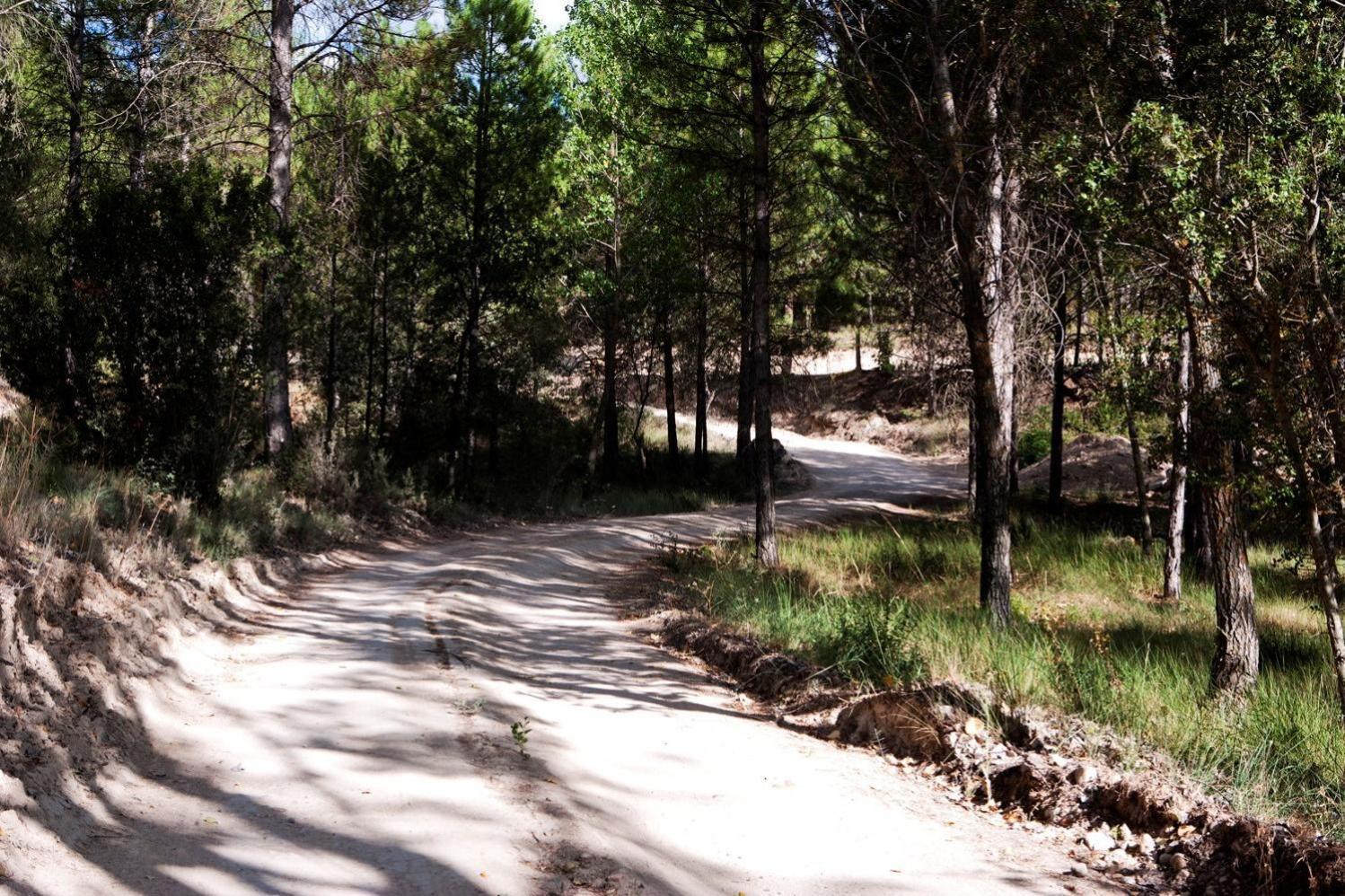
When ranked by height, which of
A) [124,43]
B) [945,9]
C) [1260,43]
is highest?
[124,43]

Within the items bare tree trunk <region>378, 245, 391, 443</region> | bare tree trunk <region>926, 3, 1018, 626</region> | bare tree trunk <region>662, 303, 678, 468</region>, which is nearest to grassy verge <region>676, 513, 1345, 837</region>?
bare tree trunk <region>926, 3, 1018, 626</region>

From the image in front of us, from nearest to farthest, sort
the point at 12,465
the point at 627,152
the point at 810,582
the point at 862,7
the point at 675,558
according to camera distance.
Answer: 1. the point at 12,465
2. the point at 862,7
3. the point at 810,582
4. the point at 675,558
5. the point at 627,152

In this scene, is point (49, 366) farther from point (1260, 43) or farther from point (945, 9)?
point (1260, 43)

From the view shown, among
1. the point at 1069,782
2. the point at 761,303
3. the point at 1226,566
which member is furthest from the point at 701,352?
the point at 1069,782

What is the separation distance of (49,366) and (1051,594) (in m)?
14.0

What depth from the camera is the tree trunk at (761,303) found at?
46.2 ft

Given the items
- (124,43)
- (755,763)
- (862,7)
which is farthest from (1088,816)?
(124,43)

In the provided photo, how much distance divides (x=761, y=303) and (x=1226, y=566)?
7.39 m

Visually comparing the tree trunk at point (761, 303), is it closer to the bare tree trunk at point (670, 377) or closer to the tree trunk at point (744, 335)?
the tree trunk at point (744, 335)

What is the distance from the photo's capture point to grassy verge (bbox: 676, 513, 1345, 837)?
5676 millimetres

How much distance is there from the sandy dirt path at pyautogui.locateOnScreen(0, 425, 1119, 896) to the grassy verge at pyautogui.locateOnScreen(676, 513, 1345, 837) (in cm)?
107

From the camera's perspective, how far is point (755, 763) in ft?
20.3

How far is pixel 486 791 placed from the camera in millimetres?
5168

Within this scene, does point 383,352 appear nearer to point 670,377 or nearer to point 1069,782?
point 670,377
